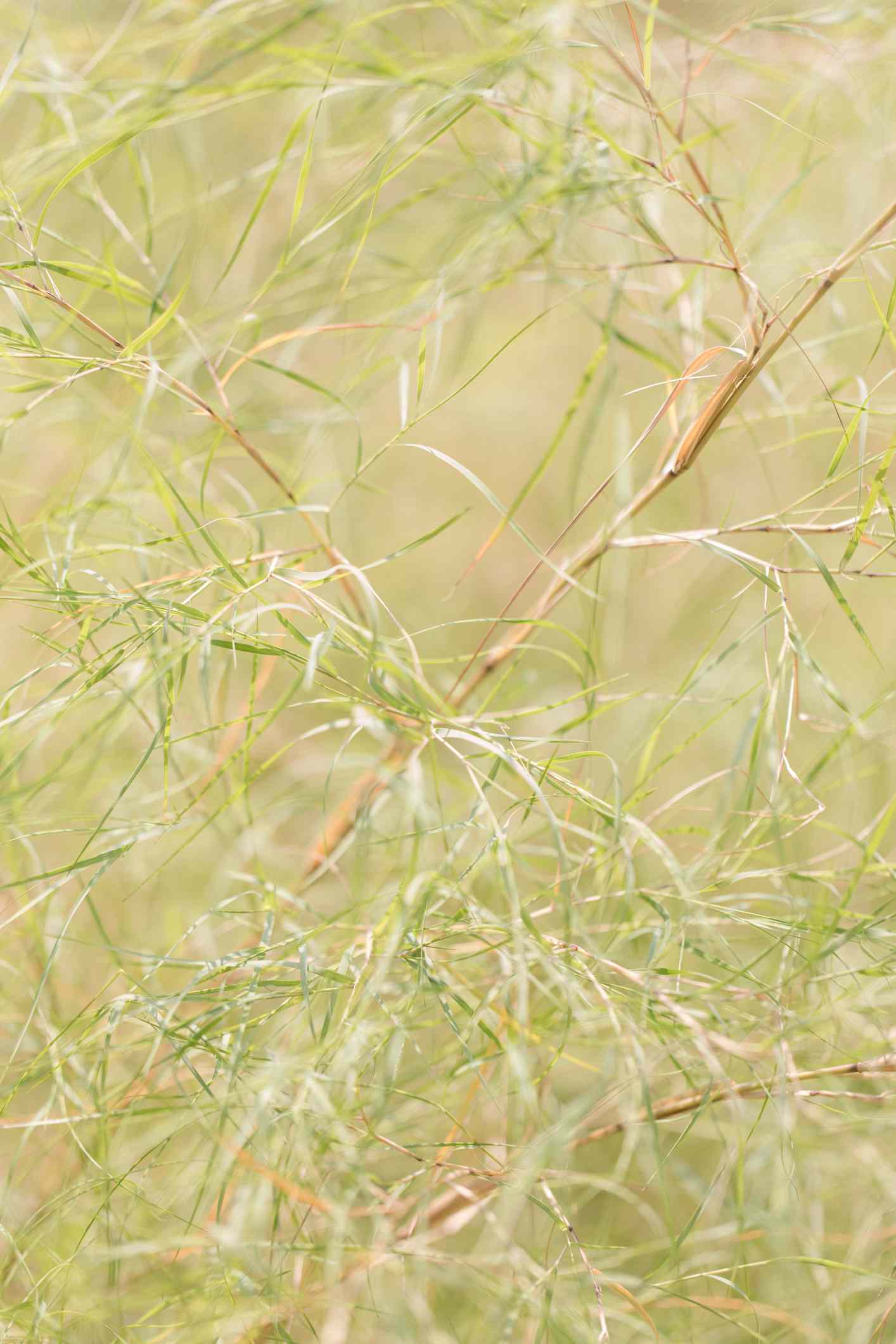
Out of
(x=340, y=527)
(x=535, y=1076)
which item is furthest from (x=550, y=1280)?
(x=340, y=527)

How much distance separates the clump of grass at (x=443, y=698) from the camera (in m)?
0.27

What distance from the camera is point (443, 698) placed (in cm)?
44

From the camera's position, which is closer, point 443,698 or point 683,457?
point 683,457

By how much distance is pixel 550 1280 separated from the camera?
29 cm

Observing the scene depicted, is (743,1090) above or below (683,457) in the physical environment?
below

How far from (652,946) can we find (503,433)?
0.60 m

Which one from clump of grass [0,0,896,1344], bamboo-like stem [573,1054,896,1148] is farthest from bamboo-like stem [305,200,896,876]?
bamboo-like stem [573,1054,896,1148]

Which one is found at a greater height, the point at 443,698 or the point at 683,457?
the point at 683,457

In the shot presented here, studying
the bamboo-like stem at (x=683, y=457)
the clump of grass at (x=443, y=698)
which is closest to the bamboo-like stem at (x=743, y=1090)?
the clump of grass at (x=443, y=698)

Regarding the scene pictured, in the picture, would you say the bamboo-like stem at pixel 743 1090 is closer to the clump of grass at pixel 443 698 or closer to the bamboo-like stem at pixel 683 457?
the clump of grass at pixel 443 698

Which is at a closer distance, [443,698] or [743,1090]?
[743,1090]

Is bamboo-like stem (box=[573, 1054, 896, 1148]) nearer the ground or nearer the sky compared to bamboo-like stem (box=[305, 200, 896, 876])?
nearer the ground

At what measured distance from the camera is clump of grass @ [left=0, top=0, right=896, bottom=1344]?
10.8 inches

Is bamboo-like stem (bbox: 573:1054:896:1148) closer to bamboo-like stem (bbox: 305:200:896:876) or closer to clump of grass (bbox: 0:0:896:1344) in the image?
clump of grass (bbox: 0:0:896:1344)
